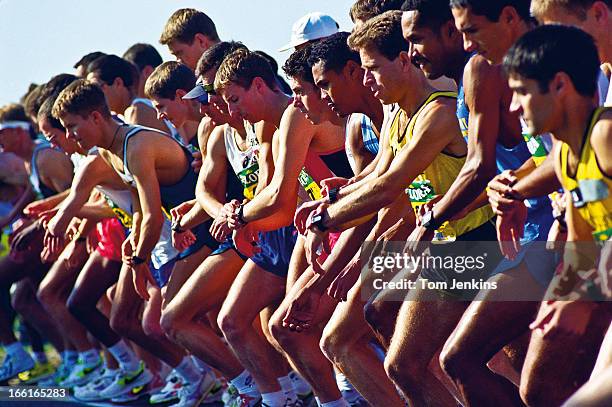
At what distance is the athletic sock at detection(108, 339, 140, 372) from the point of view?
10000 millimetres

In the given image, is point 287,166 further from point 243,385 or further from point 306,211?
point 243,385

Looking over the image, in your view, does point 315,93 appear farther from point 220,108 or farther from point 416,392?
point 416,392

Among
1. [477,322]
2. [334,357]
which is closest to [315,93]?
[334,357]

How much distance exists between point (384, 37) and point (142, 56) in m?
5.32

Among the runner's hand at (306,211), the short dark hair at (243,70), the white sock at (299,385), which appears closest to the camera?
the runner's hand at (306,211)

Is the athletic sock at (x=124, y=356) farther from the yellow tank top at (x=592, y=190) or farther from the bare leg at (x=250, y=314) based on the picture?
the yellow tank top at (x=592, y=190)

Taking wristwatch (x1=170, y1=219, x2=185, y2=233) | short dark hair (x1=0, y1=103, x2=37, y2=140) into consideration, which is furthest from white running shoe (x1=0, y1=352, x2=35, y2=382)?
wristwatch (x1=170, y1=219, x2=185, y2=233)

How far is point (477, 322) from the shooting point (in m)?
5.48

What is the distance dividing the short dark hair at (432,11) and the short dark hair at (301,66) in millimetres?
1036

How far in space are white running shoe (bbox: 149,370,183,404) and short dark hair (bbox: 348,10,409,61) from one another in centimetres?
389

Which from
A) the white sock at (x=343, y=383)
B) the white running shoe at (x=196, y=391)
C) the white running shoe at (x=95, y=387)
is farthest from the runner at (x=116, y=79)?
the white sock at (x=343, y=383)

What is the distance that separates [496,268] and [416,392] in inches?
27.0

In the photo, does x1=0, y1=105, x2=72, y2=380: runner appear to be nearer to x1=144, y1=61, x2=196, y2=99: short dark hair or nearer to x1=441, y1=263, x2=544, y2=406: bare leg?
x1=144, y1=61, x2=196, y2=99: short dark hair

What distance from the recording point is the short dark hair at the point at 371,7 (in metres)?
7.03
